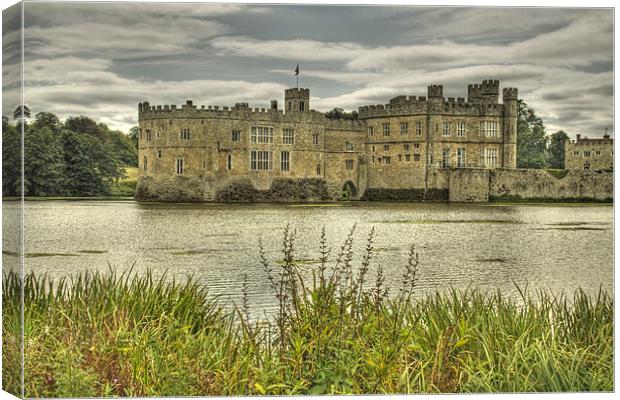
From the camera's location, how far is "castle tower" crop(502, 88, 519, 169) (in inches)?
293

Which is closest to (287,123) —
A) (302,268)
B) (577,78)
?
(302,268)

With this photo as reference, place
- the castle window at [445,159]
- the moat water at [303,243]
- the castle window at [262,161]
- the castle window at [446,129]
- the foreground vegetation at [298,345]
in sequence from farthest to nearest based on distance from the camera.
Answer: the castle window at [446,129] → the castle window at [445,159] → the castle window at [262,161] → the moat water at [303,243] → the foreground vegetation at [298,345]

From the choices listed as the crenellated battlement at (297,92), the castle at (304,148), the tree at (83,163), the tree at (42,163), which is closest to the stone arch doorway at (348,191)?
the castle at (304,148)

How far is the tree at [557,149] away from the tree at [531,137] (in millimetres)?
102

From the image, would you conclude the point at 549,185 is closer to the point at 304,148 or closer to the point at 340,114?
the point at 340,114

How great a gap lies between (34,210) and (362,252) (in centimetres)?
323

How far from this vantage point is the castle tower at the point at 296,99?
24.3 ft

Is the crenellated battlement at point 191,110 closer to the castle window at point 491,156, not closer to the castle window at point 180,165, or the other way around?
the castle window at point 180,165

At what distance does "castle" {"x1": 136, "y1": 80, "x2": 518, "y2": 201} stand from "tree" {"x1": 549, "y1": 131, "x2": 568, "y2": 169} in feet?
1.46

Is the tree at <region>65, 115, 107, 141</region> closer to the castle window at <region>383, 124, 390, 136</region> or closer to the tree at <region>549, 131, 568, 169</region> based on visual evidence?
the castle window at <region>383, 124, 390, 136</region>

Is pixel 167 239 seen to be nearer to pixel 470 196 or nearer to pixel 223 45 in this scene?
pixel 223 45

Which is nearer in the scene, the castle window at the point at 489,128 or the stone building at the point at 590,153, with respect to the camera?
the stone building at the point at 590,153

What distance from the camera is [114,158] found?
7.72 metres

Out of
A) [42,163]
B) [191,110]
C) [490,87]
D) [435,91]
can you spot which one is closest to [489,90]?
[490,87]
